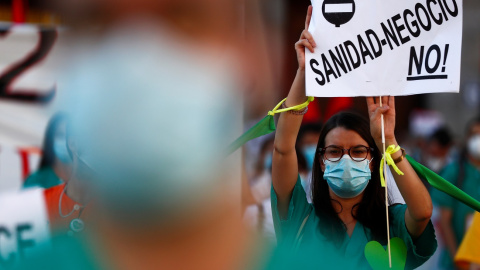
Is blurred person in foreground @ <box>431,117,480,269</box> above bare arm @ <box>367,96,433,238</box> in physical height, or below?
below

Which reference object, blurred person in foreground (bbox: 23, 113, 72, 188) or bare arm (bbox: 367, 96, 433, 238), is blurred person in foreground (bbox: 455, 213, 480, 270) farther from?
blurred person in foreground (bbox: 23, 113, 72, 188)

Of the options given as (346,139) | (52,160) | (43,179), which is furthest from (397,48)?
(43,179)

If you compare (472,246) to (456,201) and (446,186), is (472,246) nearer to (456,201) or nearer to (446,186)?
(456,201)

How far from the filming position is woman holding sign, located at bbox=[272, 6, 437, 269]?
114 inches

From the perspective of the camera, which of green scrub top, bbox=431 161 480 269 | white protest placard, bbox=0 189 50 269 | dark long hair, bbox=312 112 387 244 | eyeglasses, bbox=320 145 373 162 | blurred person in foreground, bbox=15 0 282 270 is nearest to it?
blurred person in foreground, bbox=15 0 282 270

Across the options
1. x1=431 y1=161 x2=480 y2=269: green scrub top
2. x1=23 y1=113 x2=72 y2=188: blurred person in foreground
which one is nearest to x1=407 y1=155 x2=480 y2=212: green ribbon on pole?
x1=23 y1=113 x2=72 y2=188: blurred person in foreground

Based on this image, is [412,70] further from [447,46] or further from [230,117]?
A: [230,117]

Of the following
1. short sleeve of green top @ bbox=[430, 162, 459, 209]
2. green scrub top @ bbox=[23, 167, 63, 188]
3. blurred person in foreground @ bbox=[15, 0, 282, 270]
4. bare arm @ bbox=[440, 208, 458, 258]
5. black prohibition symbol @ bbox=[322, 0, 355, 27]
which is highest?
black prohibition symbol @ bbox=[322, 0, 355, 27]

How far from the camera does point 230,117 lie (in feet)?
4.77

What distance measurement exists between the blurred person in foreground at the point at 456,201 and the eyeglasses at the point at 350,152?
10.2 feet

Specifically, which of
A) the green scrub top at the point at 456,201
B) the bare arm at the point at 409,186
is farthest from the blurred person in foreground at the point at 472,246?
the bare arm at the point at 409,186

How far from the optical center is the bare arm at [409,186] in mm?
2893

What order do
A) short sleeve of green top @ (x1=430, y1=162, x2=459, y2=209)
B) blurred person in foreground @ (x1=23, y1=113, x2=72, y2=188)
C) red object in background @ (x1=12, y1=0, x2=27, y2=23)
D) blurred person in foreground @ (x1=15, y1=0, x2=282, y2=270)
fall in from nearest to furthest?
1. blurred person in foreground @ (x1=15, y1=0, x2=282, y2=270)
2. blurred person in foreground @ (x1=23, y1=113, x2=72, y2=188)
3. red object in background @ (x1=12, y1=0, x2=27, y2=23)
4. short sleeve of green top @ (x1=430, y1=162, x2=459, y2=209)

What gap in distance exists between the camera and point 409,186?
9.49 ft
